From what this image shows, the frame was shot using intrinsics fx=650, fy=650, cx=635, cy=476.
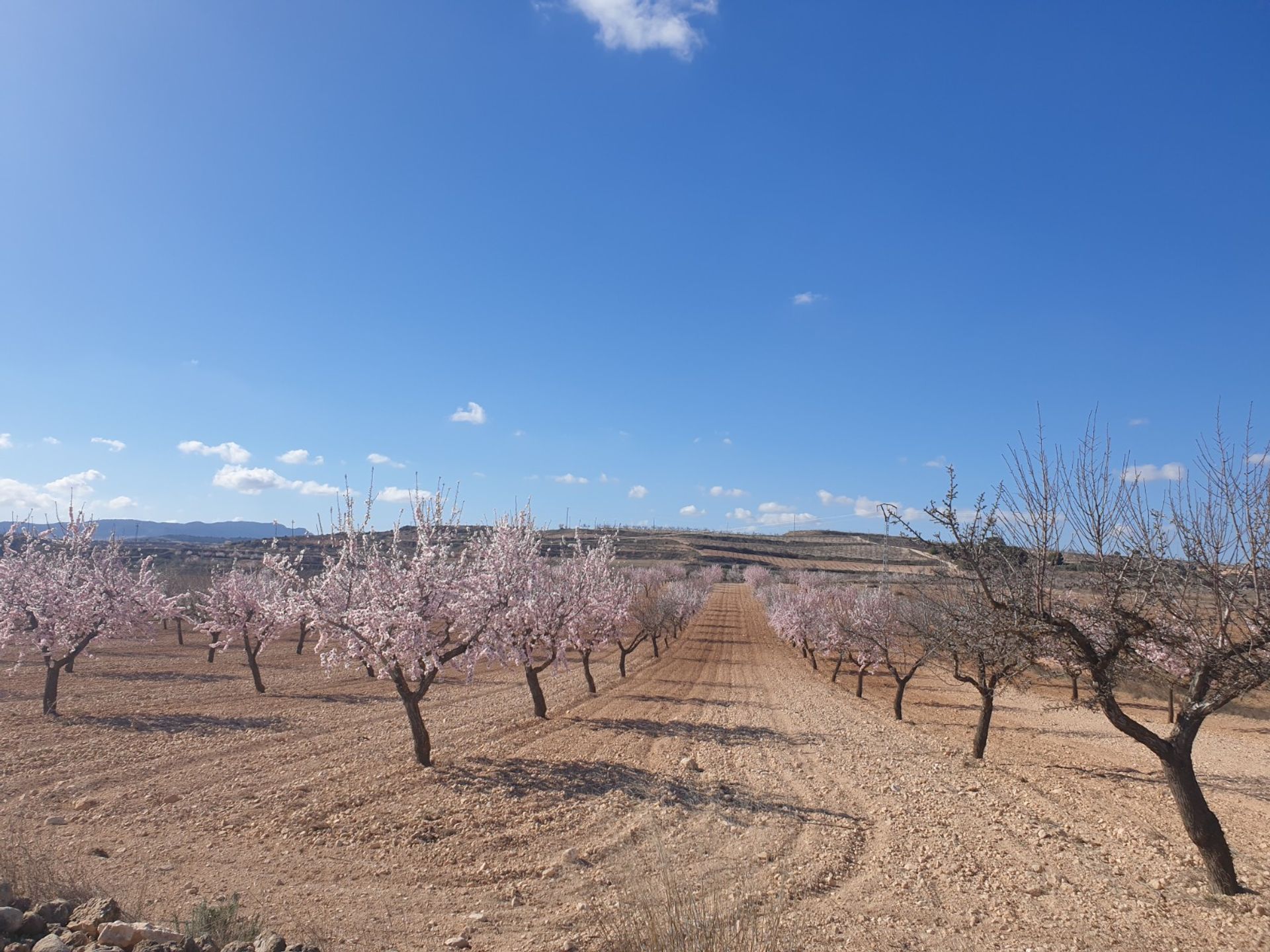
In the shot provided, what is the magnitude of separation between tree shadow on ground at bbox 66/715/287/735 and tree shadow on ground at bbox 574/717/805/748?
8.74m

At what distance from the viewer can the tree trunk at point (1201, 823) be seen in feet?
26.0

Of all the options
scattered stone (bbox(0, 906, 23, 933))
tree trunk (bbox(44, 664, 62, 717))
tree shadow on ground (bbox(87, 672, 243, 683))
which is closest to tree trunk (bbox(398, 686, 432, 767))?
scattered stone (bbox(0, 906, 23, 933))

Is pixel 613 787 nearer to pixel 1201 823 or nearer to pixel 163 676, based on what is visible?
pixel 1201 823

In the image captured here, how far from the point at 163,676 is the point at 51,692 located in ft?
35.8

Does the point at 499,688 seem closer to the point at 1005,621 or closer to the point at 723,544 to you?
the point at 1005,621

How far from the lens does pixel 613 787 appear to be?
482 inches

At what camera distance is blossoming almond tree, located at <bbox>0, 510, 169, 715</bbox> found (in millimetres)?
19297

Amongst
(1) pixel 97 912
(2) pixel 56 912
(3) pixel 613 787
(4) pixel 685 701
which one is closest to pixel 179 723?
(3) pixel 613 787

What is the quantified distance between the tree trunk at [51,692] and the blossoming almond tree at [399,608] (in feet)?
33.4

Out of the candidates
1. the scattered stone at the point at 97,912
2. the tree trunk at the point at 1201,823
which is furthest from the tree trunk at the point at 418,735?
the tree trunk at the point at 1201,823

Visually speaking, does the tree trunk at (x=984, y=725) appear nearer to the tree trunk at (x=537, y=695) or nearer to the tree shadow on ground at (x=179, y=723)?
the tree trunk at (x=537, y=695)

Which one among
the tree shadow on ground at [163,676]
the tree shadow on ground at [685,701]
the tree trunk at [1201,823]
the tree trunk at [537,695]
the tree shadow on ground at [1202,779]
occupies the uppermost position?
the tree trunk at [1201,823]

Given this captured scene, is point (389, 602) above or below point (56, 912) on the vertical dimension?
above

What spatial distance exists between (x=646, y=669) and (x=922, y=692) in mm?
14326
